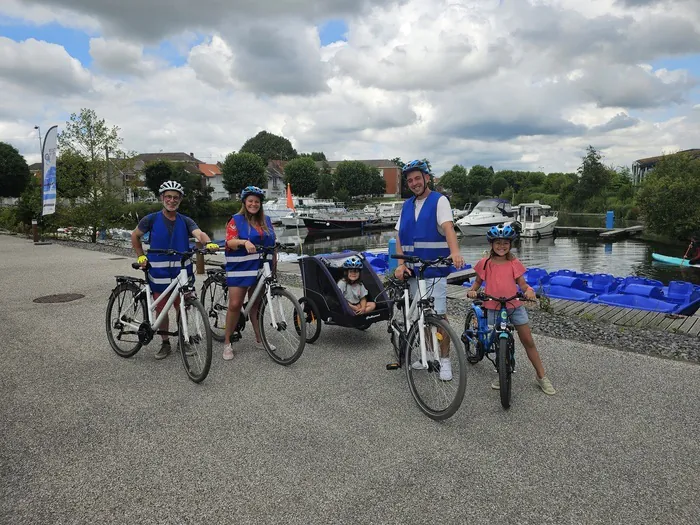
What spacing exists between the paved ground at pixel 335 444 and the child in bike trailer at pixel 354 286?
0.57 meters

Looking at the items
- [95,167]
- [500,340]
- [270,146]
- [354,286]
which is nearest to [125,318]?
[354,286]

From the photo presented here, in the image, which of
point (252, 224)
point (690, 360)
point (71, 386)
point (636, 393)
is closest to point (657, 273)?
point (690, 360)

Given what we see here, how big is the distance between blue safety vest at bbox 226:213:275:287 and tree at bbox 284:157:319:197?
82.4 m

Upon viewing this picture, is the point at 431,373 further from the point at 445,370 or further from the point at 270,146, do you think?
the point at 270,146

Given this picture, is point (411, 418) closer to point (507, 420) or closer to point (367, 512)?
point (507, 420)

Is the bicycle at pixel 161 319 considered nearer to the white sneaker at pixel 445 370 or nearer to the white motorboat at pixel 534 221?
the white sneaker at pixel 445 370

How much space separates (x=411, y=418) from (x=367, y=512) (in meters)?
1.16

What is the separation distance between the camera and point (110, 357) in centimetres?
525

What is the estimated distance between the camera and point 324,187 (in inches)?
3415

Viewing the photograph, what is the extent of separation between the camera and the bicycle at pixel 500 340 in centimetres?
365

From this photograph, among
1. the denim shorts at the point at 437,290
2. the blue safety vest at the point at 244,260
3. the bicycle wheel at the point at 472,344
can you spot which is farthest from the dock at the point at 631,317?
the blue safety vest at the point at 244,260

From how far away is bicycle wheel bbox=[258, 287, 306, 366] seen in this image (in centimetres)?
472

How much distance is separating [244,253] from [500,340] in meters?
2.71

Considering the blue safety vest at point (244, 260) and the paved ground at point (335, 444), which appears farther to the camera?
the blue safety vest at point (244, 260)
